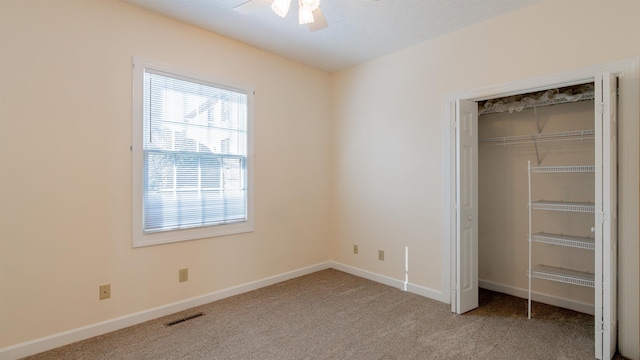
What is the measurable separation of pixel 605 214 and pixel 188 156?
132 inches

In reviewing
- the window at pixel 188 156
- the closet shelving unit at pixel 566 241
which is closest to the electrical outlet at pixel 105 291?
the window at pixel 188 156

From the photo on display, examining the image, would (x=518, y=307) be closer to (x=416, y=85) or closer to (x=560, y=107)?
(x=560, y=107)

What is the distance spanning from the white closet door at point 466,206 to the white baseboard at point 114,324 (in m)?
2.06

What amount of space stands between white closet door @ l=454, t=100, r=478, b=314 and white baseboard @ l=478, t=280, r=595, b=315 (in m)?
0.59

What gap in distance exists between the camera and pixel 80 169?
254 cm

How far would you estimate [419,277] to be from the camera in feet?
11.7

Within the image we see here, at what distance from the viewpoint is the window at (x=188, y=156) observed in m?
2.87

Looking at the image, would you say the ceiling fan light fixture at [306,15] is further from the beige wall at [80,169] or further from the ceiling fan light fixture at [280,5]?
the beige wall at [80,169]

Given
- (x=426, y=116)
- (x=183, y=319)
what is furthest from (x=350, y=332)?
(x=426, y=116)

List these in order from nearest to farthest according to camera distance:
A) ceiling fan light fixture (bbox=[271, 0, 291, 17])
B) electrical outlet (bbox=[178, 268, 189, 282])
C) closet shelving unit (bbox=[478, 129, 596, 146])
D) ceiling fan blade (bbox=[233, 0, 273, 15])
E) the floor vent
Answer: ceiling fan light fixture (bbox=[271, 0, 291, 17]), ceiling fan blade (bbox=[233, 0, 273, 15]), the floor vent, closet shelving unit (bbox=[478, 129, 596, 146]), electrical outlet (bbox=[178, 268, 189, 282])

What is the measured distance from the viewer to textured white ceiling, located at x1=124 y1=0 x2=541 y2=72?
8.96ft

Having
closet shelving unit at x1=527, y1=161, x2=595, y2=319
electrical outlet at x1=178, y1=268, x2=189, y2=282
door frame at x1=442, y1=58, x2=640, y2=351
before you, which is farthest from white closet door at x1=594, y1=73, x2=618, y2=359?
electrical outlet at x1=178, y1=268, x2=189, y2=282

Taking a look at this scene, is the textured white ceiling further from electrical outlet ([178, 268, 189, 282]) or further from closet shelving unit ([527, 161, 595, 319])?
electrical outlet ([178, 268, 189, 282])

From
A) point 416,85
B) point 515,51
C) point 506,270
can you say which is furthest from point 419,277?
point 515,51
